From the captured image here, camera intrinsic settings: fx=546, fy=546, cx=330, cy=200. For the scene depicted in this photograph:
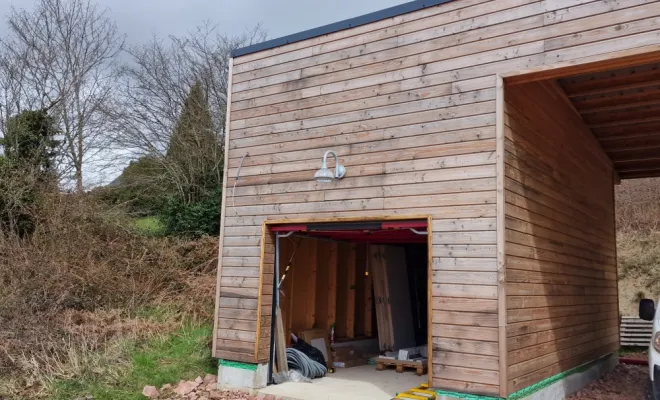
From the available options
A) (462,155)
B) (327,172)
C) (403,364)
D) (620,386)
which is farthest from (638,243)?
(327,172)

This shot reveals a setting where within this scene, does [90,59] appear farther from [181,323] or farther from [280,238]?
[280,238]

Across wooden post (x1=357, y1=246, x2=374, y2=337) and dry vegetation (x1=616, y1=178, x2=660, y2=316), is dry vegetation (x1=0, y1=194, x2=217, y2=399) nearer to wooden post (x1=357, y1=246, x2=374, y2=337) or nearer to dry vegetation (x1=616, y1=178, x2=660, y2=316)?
wooden post (x1=357, y1=246, x2=374, y2=337)

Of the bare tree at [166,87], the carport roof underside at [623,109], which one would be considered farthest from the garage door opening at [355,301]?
the bare tree at [166,87]

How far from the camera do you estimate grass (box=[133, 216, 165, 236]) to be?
38.7 feet

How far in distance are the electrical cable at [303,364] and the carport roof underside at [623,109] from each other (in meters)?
4.81

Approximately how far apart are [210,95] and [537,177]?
12.3 meters

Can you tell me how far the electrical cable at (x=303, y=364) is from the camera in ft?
23.5

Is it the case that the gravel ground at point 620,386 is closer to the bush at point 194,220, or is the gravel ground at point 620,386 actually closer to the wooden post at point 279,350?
the wooden post at point 279,350

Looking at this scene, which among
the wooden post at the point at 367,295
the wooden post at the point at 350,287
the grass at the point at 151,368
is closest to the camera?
the grass at the point at 151,368

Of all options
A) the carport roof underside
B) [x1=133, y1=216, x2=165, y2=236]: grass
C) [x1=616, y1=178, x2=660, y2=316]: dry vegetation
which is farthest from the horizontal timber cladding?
[x1=133, y1=216, x2=165, y2=236]: grass

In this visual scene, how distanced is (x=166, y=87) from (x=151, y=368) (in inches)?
449

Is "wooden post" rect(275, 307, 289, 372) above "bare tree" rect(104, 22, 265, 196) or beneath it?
beneath

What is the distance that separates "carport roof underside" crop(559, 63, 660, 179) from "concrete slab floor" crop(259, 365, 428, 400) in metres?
4.29

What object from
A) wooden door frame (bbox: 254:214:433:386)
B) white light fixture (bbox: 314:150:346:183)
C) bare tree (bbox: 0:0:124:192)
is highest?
bare tree (bbox: 0:0:124:192)
